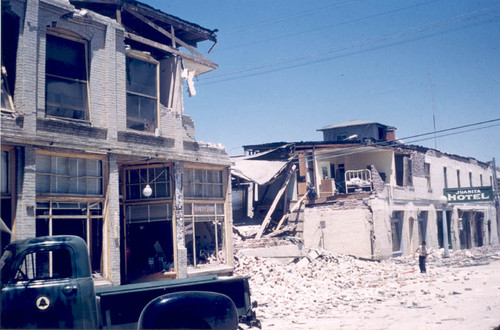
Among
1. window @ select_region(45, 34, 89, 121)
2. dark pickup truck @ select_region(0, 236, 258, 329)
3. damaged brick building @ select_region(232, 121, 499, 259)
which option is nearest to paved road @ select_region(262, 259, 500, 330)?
dark pickup truck @ select_region(0, 236, 258, 329)

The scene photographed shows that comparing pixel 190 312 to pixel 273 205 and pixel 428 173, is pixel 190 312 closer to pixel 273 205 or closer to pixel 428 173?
pixel 273 205

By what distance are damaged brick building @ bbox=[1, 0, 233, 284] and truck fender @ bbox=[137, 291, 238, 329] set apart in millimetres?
6655

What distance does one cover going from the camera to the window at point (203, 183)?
1738cm

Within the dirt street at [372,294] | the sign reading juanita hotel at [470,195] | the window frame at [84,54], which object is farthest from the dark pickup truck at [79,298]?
the sign reading juanita hotel at [470,195]

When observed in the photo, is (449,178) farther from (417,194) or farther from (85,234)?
(85,234)

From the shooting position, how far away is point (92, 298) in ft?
21.0

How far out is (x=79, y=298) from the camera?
6.25 metres

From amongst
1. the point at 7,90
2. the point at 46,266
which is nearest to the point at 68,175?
the point at 7,90

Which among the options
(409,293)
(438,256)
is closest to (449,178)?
(438,256)

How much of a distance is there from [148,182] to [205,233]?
315cm

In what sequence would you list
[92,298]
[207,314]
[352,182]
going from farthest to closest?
1. [352,182]
2. [207,314]
3. [92,298]

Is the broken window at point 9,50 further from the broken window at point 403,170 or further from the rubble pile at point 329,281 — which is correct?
the broken window at point 403,170

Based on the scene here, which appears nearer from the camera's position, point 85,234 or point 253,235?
point 85,234

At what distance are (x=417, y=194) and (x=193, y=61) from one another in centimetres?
2160
